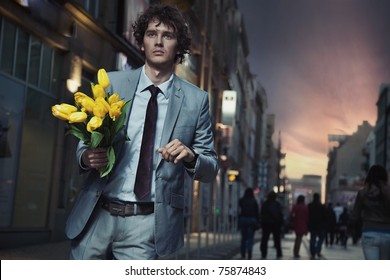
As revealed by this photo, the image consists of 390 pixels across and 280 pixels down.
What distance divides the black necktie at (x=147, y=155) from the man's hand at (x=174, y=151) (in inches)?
5.6

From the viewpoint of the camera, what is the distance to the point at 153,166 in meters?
2.28

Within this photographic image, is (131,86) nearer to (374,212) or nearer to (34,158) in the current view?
(374,212)

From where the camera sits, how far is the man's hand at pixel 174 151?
2100mm

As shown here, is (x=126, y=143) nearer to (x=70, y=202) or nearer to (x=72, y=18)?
(x=72, y=18)

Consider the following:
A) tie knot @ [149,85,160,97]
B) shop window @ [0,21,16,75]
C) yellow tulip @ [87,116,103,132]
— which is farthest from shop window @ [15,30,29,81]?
yellow tulip @ [87,116,103,132]

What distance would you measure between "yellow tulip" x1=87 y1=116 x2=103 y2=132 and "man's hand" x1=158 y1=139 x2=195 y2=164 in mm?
199

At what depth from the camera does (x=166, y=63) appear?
2.41 m

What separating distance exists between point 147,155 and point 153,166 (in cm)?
4

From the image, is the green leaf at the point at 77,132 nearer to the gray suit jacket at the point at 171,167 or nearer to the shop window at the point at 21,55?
the gray suit jacket at the point at 171,167

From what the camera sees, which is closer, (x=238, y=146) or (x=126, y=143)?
(x=126, y=143)

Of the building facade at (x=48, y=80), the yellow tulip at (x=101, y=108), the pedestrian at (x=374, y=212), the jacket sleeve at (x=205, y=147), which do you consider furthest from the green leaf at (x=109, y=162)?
the building facade at (x=48, y=80)

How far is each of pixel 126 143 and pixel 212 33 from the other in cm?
705
